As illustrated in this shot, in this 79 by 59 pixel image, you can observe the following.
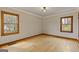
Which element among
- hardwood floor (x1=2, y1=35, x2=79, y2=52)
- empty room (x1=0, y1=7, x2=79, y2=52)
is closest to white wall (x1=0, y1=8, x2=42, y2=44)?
empty room (x1=0, y1=7, x2=79, y2=52)

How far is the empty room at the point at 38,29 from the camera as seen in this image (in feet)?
6.23

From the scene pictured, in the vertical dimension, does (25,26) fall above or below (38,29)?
above

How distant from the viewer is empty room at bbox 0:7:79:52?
1898 millimetres

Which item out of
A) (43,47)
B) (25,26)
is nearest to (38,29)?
(25,26)

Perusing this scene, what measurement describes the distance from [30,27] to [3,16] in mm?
1574

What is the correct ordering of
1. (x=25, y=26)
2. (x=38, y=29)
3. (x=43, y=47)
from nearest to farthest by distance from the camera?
(x=43, y=47), (x=25, y=26), (x=38, y=29)

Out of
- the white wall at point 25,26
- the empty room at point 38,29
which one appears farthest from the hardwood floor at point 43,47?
the white wall at point 25,26

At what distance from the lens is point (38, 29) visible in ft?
13.0

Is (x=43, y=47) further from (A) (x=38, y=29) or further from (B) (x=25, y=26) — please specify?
(A) (x=38, y=29)

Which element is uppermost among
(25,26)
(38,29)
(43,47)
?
(25,26)

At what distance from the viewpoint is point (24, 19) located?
3084mm

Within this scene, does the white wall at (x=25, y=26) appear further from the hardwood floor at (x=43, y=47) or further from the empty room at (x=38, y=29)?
the hardwood floor at (x=43, y=47)
